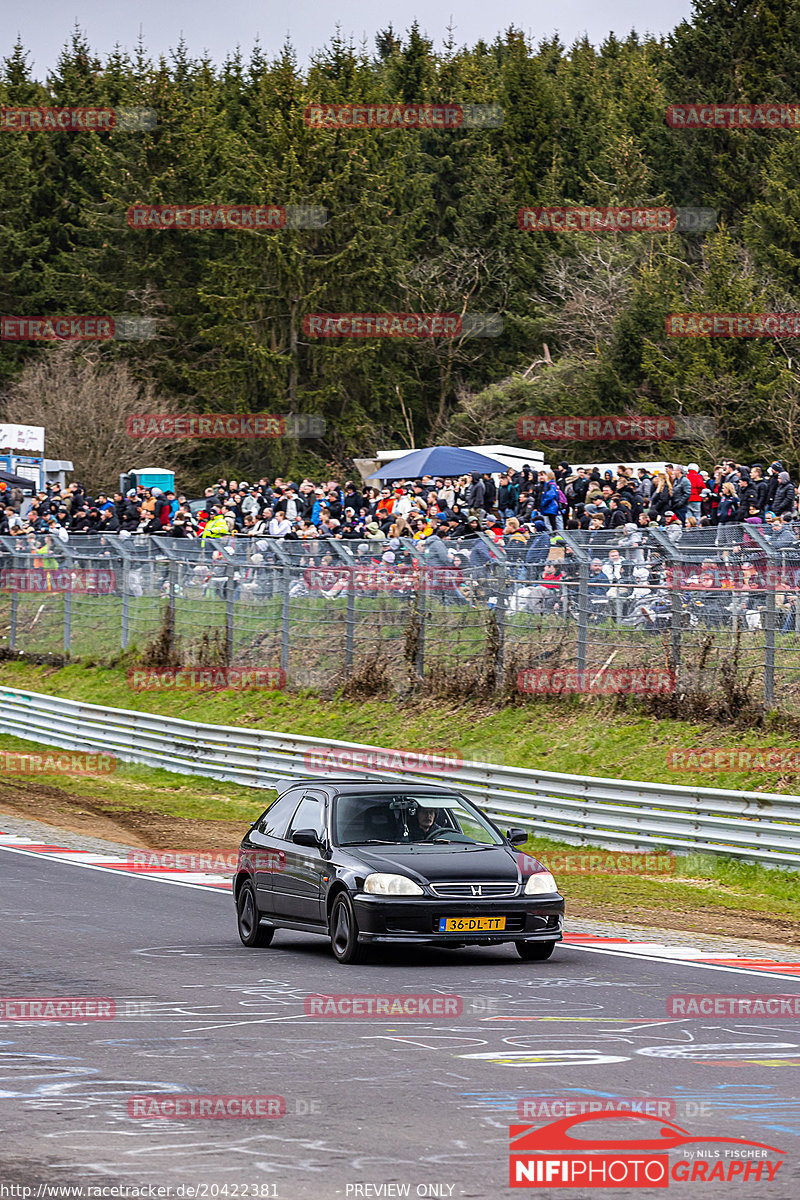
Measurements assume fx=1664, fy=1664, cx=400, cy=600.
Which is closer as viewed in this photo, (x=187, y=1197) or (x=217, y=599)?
(x=187, y=1197)

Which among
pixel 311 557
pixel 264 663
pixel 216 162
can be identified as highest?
pixel 216 162

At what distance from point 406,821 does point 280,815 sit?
1350mm

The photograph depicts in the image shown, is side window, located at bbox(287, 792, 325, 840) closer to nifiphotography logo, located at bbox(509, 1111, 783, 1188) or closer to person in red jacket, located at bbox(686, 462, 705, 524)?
nifiphotography logo, located at bbox(509, 1111, 783, 1188)

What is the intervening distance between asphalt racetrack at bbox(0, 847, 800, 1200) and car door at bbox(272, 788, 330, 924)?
400 millimetres

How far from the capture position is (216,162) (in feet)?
254

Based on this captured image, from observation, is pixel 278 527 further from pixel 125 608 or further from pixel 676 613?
pixel 676 613

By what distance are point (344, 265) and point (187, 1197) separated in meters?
65.3

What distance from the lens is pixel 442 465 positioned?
128 feet

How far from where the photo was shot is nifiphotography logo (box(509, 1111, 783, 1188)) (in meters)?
6.29

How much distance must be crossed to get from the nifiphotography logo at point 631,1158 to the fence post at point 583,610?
642 inches

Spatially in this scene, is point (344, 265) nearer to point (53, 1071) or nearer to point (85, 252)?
point (85, 252)

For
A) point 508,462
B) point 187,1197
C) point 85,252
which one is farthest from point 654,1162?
point 85,252

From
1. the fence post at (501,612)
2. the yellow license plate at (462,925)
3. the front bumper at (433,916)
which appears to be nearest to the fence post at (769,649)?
the fence post at (501,612)

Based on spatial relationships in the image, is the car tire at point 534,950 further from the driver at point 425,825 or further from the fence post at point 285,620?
the fence post at point 285,620
